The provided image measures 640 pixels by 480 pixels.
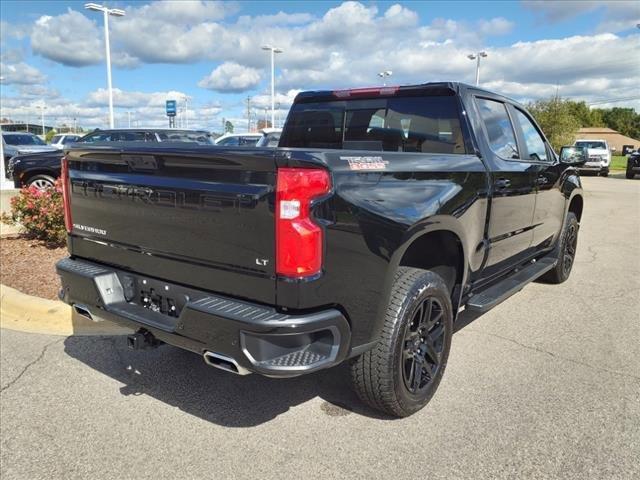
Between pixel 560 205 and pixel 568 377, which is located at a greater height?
pixel 560 205

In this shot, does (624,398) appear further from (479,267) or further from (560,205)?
(560,205)

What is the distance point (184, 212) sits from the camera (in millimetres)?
2652

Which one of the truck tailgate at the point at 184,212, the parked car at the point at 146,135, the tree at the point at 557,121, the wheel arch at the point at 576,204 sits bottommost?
the wheel arch at the point at 576,204

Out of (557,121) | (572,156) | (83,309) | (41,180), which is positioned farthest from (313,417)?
(557,121)

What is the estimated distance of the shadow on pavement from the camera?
3.18 meters

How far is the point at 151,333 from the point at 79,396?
91 cm

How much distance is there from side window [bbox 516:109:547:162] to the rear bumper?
306cm

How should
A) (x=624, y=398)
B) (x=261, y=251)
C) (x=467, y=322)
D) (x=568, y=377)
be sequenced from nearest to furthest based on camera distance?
(x=261, y=251) → (x=624, y=398) → (x=568, y=377) → (x=467, y=322)

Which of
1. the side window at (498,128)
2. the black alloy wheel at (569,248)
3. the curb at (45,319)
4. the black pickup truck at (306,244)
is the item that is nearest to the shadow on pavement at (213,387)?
the curb at (45,319)

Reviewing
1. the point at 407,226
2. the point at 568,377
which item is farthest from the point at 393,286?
the point at 568,377

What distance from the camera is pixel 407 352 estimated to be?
3035 millimetres

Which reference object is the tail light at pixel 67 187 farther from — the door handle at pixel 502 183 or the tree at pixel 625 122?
the tree at pixel 625 122

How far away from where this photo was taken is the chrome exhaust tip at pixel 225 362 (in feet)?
8.02

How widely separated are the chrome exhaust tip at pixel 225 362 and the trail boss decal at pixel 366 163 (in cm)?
106
